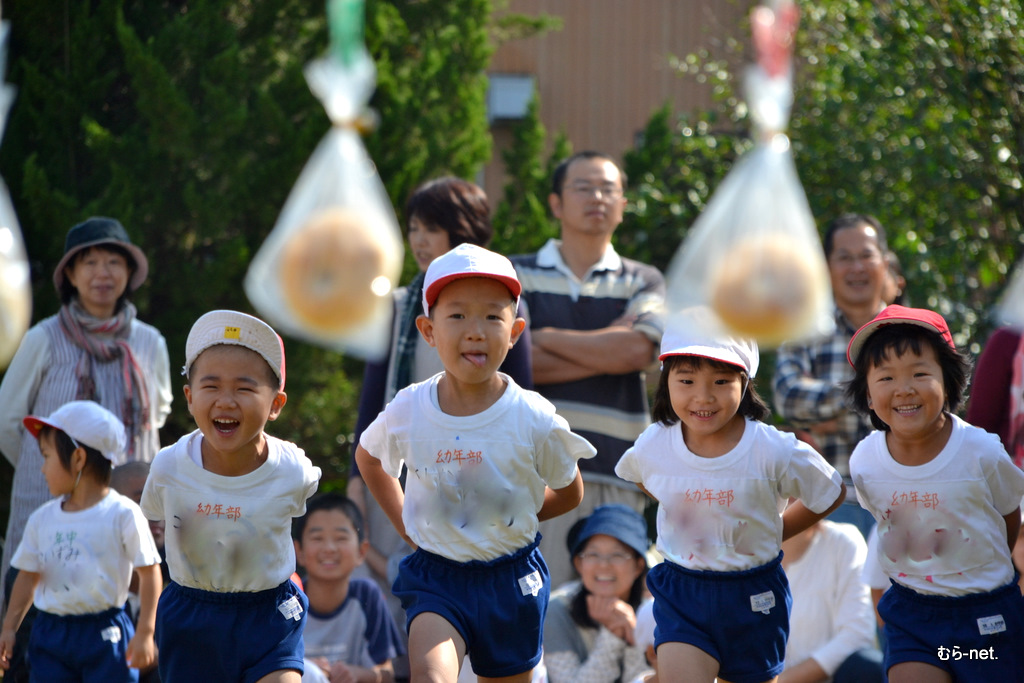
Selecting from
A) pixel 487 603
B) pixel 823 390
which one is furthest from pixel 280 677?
pixel 823 390

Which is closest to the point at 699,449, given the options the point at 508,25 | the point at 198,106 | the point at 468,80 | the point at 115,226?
the point at 115,226

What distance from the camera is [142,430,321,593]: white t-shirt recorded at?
2963mm

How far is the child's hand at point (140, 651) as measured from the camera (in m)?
3.40

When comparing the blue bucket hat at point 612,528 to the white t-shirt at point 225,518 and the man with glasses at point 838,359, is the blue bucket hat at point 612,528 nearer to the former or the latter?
the man with glasses at point 838,359

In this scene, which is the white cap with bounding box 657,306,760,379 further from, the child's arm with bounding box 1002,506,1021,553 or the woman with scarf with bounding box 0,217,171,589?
the woman with scarf with bounding box 0,217,171,589

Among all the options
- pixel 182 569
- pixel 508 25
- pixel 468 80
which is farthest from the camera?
pixel 508 25

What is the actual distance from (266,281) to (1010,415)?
2.72m

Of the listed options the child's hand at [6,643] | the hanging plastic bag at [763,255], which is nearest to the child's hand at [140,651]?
the child's hand at [6,643]

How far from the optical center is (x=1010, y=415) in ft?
11.7

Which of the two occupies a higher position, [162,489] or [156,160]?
[156,160]

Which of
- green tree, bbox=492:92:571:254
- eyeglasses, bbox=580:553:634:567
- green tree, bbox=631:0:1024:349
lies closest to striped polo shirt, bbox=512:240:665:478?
eyeglasses, bbox=580:553:634:567

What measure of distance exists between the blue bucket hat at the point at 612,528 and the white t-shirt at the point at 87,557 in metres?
1.49

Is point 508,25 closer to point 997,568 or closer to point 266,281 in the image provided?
point 997,568

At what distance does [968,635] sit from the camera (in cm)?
297
